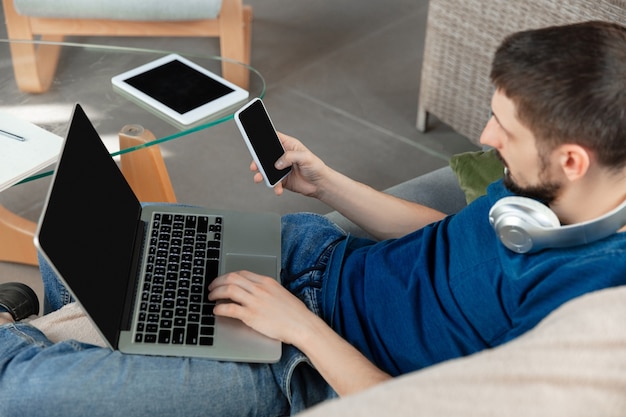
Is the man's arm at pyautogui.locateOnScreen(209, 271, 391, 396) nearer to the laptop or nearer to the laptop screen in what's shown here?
the laptop

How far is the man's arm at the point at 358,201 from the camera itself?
1.41m

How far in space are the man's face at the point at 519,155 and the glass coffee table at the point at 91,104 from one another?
0.72 m

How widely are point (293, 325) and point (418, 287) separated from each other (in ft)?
0.66

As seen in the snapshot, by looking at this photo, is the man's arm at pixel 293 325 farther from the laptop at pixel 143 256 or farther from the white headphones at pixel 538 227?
the white headphones at pixel 538 227

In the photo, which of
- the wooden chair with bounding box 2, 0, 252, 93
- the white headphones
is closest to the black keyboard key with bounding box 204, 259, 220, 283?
the white headphones

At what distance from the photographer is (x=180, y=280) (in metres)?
1.27

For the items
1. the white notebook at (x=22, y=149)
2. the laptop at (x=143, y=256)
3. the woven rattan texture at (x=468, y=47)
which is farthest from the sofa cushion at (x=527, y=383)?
the woven rattan texture at (x=468, y=47)

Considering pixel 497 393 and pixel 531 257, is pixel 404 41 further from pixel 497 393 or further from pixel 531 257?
pixel 497 393

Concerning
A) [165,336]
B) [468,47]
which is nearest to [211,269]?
[165,336]

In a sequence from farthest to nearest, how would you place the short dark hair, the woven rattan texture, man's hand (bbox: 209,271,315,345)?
1. the woven rattan texture
2. man's hand (bbox: 209,271,315,345)
3. the short dark hair

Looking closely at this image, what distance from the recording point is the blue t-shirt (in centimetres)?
98

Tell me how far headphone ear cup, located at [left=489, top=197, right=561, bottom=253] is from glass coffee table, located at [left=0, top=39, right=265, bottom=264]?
2.45 ft

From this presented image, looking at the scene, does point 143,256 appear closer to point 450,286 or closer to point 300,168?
point 300,168

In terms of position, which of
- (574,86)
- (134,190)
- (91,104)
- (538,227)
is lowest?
(134,190)
